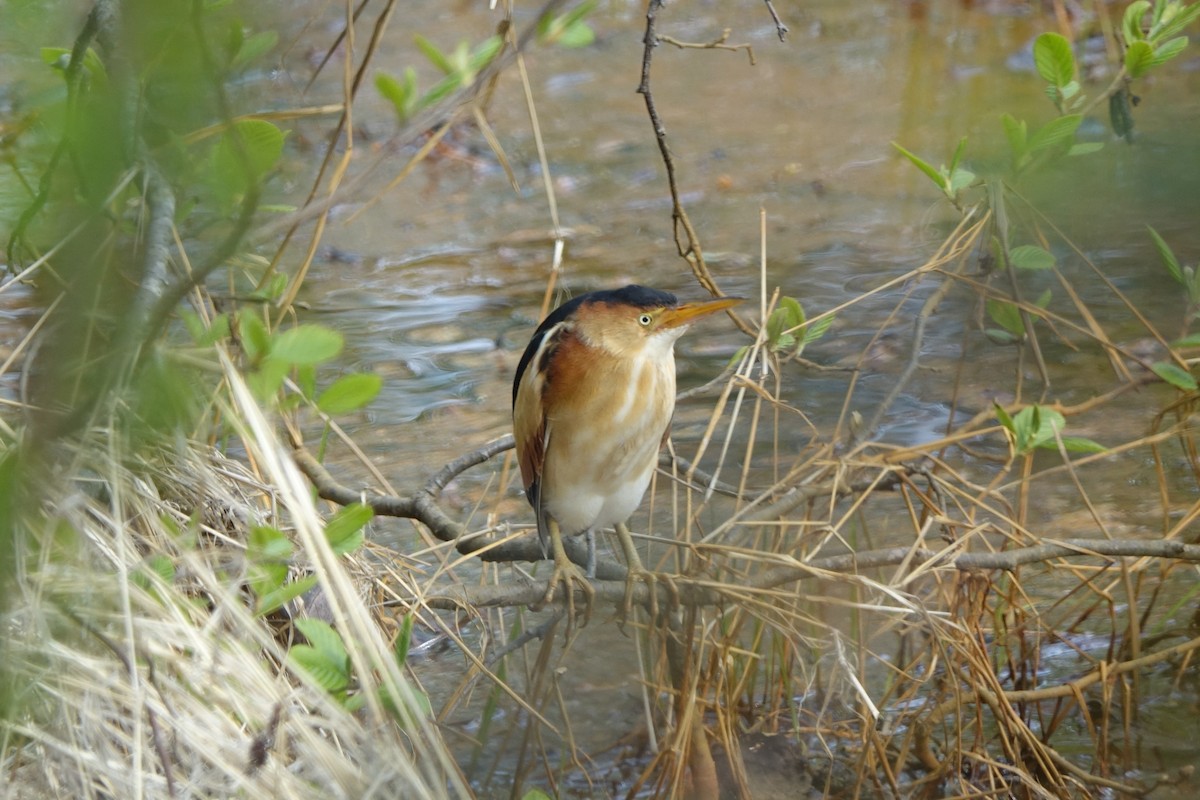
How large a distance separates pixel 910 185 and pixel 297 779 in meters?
5.47

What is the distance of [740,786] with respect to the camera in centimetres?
248

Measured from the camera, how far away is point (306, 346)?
1494mm

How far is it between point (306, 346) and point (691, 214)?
5.06 m

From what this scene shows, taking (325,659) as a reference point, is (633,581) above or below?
below

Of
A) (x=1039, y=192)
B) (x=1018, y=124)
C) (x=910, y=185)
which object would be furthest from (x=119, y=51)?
(x=910, y=185)

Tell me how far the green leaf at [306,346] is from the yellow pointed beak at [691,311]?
1035mm

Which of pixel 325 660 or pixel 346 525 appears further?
pixel 346 525

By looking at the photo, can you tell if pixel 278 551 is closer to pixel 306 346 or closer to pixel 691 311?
pixel 306 346

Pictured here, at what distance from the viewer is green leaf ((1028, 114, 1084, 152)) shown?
2043 mm

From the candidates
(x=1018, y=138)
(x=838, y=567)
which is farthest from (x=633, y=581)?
(x=1018, y=138)

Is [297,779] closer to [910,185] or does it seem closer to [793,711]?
[793,711]

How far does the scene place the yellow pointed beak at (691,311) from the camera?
2.39 m

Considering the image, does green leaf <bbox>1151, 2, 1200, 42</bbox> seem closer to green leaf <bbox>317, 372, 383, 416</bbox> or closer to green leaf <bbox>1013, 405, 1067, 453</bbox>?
green leaf <bbox>1013, 405, 1067, 453</bbox>

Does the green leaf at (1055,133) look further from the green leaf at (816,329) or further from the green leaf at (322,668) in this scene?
the green leaf at (322,668)
